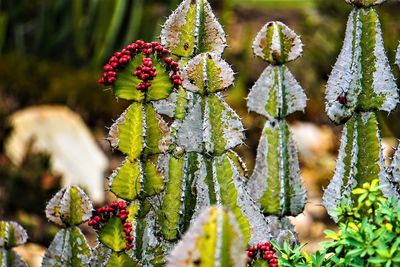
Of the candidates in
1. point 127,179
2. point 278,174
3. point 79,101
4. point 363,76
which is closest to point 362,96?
point 363,76

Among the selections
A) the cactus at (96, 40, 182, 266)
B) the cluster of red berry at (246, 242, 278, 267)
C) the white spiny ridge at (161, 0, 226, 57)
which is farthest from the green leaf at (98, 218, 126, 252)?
the white spiny ridge at (161, 0, 226, 57)

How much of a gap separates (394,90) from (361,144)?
23 centimetres

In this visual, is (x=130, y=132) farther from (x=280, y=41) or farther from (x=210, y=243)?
(x=210, y=243)

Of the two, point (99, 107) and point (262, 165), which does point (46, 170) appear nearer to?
point (99, 107)

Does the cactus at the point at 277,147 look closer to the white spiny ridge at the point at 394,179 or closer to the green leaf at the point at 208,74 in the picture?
the white spiny ridge at the point at 394,179

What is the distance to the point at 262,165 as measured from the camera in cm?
355

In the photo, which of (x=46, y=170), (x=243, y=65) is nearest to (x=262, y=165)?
(x=46, y=170)

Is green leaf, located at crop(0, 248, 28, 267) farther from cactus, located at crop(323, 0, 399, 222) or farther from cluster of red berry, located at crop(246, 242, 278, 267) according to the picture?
→ cactus, located at crop(323, 0, 399, 222)

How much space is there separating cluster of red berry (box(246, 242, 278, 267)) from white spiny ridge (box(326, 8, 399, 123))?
684 millimetres

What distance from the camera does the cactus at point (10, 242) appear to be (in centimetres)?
336

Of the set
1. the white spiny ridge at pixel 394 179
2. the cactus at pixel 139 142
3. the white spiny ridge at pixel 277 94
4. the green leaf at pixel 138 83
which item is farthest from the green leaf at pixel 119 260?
the white spiny ridge at pixel 394 179

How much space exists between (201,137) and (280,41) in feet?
1.82

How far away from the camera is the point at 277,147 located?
3516mm

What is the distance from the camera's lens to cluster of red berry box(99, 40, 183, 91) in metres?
3.03
